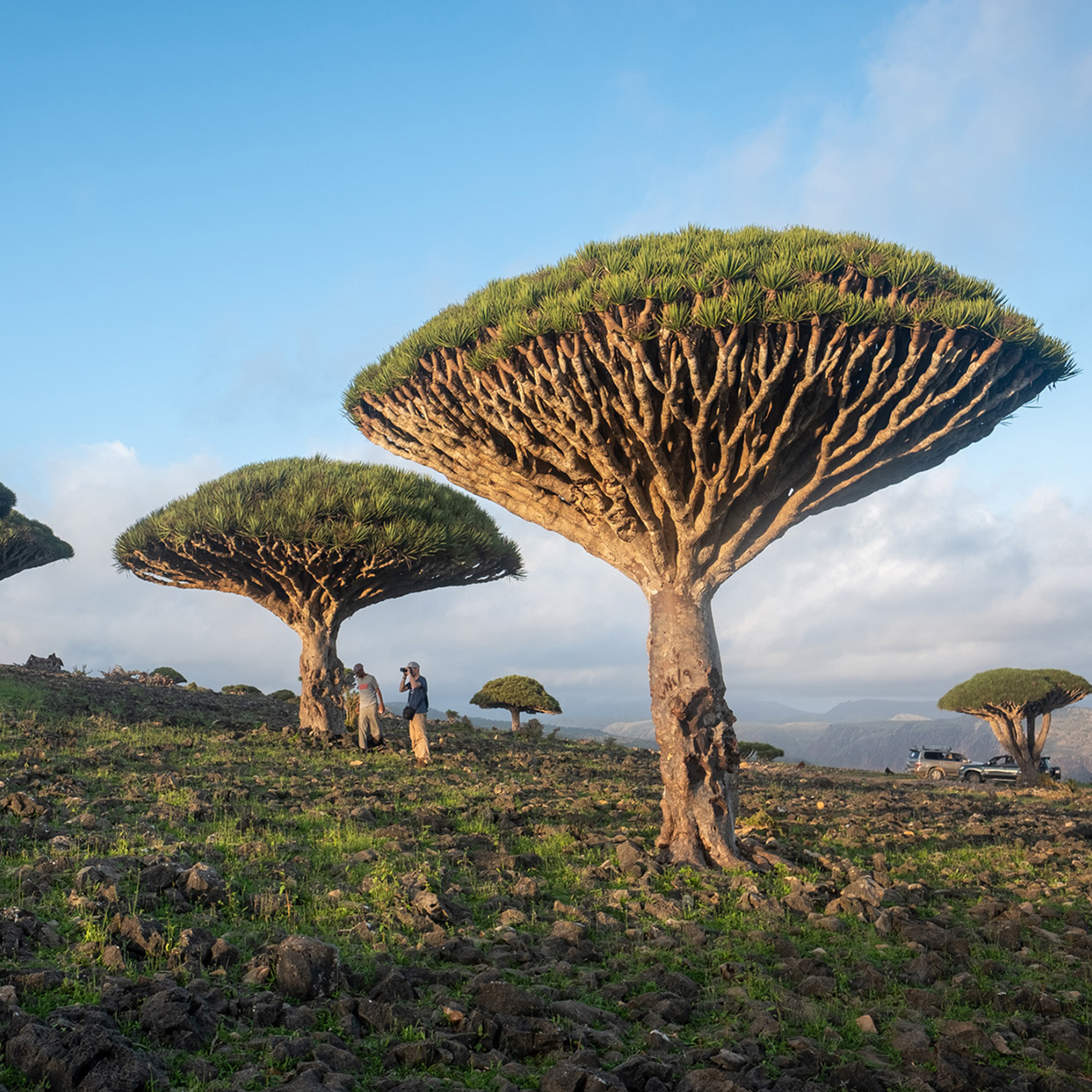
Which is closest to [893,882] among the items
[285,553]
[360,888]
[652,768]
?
[360,888]

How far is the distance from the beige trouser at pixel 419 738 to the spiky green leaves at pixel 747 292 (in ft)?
29.6

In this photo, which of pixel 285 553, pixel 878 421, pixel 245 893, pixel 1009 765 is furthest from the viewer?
pixel 1009 765

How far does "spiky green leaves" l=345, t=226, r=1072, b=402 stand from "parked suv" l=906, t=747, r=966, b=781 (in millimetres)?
33115

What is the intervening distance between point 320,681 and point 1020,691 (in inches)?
1091

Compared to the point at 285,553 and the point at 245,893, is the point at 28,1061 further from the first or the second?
the point at 285,553

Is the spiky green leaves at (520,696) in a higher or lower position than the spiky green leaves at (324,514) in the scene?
lower

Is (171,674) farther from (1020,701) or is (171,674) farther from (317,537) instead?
(1020,701)

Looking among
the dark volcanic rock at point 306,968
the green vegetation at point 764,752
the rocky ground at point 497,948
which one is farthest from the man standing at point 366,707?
the green vegetation at point 764,752

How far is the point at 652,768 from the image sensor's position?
1936 cm

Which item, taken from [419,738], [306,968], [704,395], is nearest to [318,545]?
[419,738]

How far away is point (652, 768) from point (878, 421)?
1218 centimetres

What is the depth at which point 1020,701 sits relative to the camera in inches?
1276

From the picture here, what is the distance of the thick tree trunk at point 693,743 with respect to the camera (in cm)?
911

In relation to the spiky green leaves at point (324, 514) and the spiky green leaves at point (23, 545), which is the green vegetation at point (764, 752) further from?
the spiky green leaves at point (23, 545)
